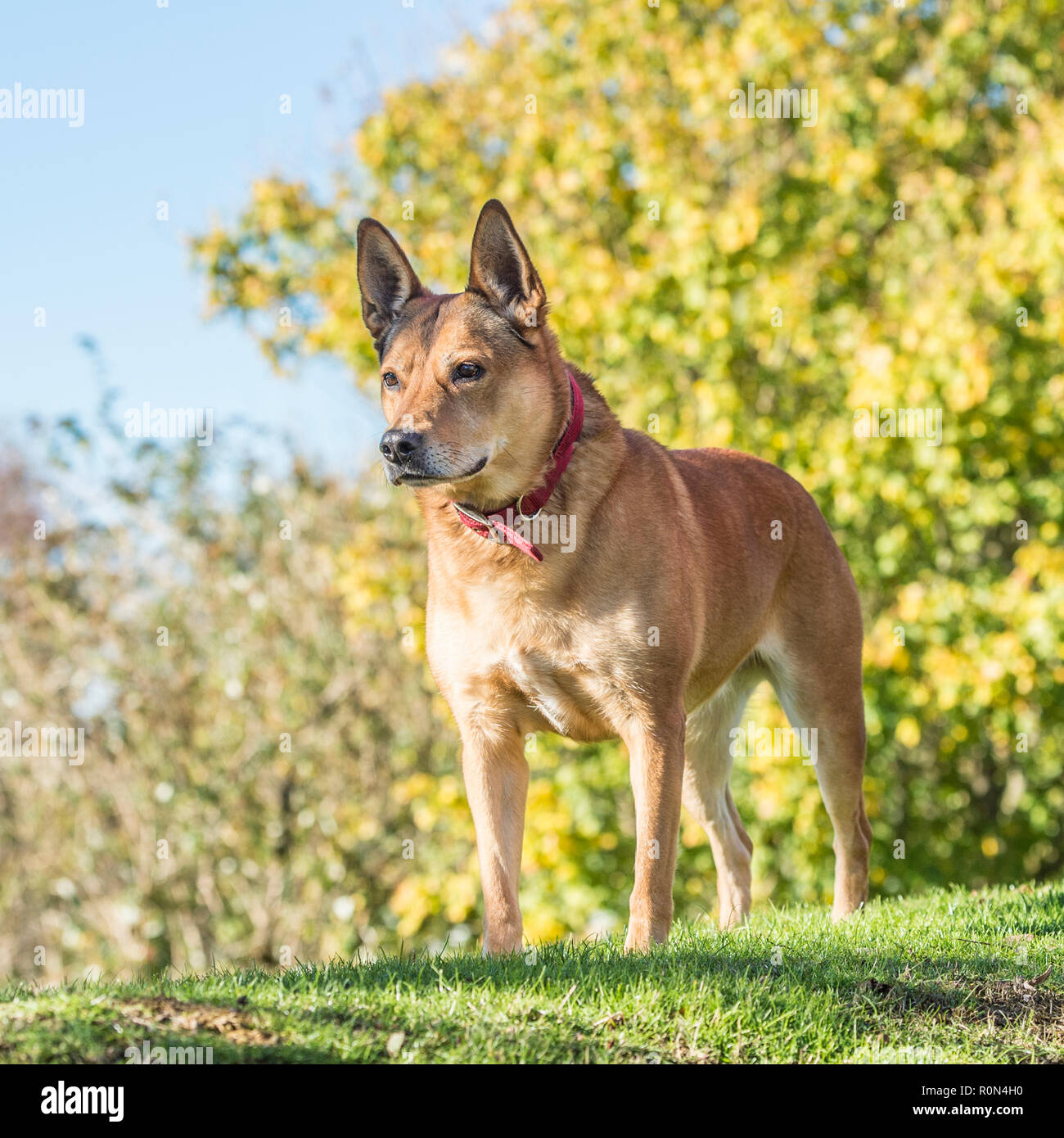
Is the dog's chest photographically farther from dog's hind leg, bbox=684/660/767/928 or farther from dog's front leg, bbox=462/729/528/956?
dog's hind leg, bbox=684/660/767/928

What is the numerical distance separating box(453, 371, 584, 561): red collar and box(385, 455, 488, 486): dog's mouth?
32 cm

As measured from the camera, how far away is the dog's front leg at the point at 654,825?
187 inches

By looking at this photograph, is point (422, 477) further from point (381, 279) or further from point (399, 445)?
point (381, 279)

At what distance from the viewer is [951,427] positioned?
894cm

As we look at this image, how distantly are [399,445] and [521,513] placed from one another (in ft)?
2.17

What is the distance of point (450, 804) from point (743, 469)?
426cm

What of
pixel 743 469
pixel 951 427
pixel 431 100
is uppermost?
pixel 431 100

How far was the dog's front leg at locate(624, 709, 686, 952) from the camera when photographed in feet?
15.6

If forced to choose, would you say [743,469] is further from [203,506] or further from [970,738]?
[203,506]

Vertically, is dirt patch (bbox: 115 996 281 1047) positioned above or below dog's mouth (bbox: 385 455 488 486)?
below

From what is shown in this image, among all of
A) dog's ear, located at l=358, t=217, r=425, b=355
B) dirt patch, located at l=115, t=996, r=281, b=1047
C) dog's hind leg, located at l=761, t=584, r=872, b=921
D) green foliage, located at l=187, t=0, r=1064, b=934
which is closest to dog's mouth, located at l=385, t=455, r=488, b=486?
dog's ear, located at l=358, t=217, r=425, b=355
